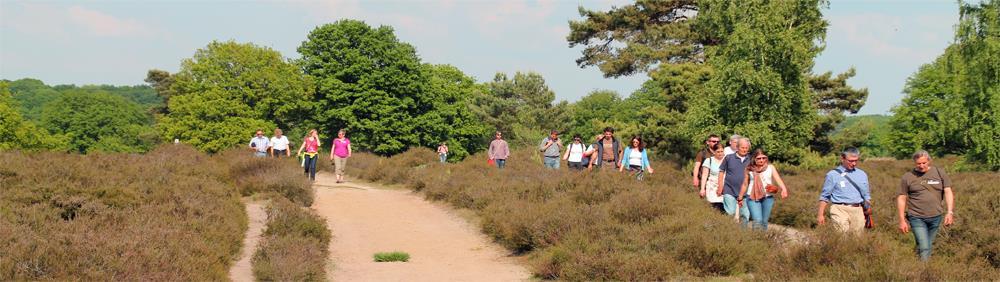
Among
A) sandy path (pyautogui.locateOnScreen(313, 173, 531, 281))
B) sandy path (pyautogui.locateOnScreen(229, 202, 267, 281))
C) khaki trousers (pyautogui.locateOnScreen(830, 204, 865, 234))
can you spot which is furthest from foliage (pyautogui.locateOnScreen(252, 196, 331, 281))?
khaki trousers (pyautogui.locateOnScreen(830, 204, 865, 234))

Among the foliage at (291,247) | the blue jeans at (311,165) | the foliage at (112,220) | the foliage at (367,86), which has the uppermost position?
the foliage at (367,86)

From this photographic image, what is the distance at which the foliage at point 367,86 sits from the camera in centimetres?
5575

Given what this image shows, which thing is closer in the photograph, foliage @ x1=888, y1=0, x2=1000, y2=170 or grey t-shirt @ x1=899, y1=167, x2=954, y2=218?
grey t-shirt @ x1=899, y1=167, x2=954, y2=218

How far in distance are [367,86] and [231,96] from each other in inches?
424

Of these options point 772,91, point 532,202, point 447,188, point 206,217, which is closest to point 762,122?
point 772,91

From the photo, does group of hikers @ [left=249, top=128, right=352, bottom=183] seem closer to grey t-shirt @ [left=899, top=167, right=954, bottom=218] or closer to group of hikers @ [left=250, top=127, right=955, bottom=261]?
group of hikers @ [left=250, top=127, right=955, bottom=261]

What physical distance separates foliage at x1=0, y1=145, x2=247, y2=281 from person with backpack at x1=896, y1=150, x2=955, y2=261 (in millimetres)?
7726

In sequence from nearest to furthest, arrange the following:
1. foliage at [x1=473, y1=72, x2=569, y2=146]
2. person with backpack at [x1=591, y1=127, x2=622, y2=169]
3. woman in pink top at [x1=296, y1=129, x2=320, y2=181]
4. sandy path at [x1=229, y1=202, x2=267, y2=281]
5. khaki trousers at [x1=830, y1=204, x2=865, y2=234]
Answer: sandy path at [x1=229, y1=202, x2=267, y2=281] → khaki trousers at [x1=830, y1=204, x2=865, y2=234] → person with backpack at [x1=591, y1=127, x2=622, y2=169] → woman in pink top at [x1=296, y1=129, x2=320, y2=181] → foliage at [x1=473, y1=72, x2=569, y2=146]

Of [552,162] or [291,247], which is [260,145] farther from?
[291,247]

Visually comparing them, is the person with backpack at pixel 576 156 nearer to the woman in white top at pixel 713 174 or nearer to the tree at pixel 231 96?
the woman in white top at pixel 713 174

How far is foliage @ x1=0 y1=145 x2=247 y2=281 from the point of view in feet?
23.2

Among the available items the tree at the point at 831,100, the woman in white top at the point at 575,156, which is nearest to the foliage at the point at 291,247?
the woman in white top at the point at 575,156

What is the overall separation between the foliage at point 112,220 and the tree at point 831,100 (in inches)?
1030

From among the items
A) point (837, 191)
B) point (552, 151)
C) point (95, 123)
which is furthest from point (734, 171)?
point (95, 123)
